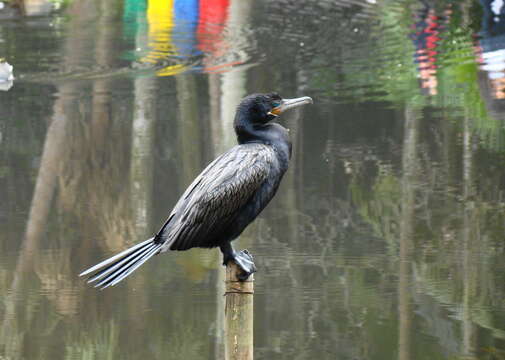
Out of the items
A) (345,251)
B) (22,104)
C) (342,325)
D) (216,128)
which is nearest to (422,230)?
(345,251)

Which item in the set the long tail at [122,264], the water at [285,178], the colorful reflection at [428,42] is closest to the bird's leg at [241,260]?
the long tail at [122,264]

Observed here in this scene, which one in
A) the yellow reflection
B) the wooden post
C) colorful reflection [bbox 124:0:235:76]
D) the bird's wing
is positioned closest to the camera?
the wooden post

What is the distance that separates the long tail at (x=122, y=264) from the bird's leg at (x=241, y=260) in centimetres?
Result: 33

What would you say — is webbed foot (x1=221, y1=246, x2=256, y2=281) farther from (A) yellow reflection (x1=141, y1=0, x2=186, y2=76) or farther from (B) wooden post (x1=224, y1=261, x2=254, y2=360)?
(A) yellow reflection (x1=141, y1=0, x2=186, y2=76)

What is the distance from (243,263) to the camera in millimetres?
4520

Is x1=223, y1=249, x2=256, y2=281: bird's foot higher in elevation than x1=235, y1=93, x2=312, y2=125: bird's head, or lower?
lower

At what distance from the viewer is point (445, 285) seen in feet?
23.6

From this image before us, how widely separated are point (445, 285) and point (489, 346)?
0.97 m

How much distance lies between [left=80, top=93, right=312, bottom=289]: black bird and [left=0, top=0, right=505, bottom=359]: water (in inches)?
72.1

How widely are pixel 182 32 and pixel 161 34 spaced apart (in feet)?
0.94

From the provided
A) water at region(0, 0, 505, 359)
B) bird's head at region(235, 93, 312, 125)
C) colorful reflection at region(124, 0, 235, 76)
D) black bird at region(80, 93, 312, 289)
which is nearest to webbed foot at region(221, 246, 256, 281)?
black bird at region(80, 93, 312, 289)

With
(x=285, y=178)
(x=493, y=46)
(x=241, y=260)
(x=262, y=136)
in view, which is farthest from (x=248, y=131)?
(x=493, y=46)

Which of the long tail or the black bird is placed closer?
the long tail

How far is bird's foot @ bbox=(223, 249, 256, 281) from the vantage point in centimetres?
445
